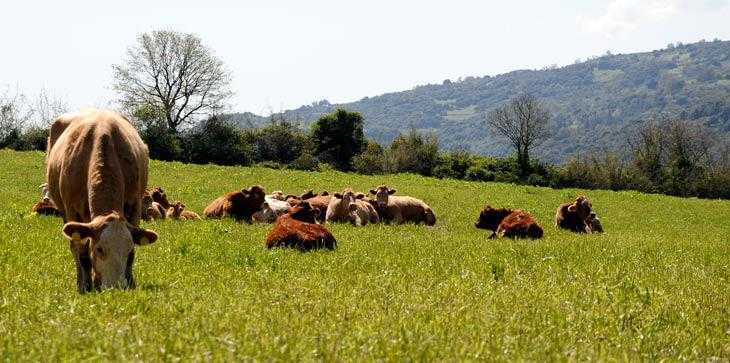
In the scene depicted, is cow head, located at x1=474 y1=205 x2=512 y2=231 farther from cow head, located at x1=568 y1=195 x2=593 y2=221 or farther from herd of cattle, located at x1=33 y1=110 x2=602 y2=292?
herd of cattle, located at x1=33 y1=110 x2=602 y2=292

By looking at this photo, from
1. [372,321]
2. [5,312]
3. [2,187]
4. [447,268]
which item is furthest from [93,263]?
[2,187]

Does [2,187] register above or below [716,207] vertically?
above

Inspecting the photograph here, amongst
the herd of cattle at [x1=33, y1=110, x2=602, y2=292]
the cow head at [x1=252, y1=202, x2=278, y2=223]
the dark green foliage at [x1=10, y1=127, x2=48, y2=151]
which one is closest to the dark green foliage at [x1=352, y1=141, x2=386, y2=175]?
the dark green foliage at [x1=10, y1=127, x2=48, y2=151]

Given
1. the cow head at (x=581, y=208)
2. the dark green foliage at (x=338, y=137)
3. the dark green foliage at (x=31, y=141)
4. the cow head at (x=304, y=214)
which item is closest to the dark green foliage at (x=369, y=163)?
the dark green foliage at (x=338, y=137)

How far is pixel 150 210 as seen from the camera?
67.4 ft

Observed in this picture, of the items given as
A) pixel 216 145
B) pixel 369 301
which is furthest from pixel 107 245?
pixel 216 145

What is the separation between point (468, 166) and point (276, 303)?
75.9 m

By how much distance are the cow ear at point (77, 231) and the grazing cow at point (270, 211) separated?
42.4ft

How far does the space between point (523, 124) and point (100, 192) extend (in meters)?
92.1

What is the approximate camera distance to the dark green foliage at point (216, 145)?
6744 cm

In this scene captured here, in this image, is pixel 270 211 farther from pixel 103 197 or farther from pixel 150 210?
pixel 103 197

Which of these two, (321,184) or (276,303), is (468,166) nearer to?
(321,184)

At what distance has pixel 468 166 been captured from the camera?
8200 centimetres

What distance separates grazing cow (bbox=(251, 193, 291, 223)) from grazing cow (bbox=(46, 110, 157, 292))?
10.3 meters
